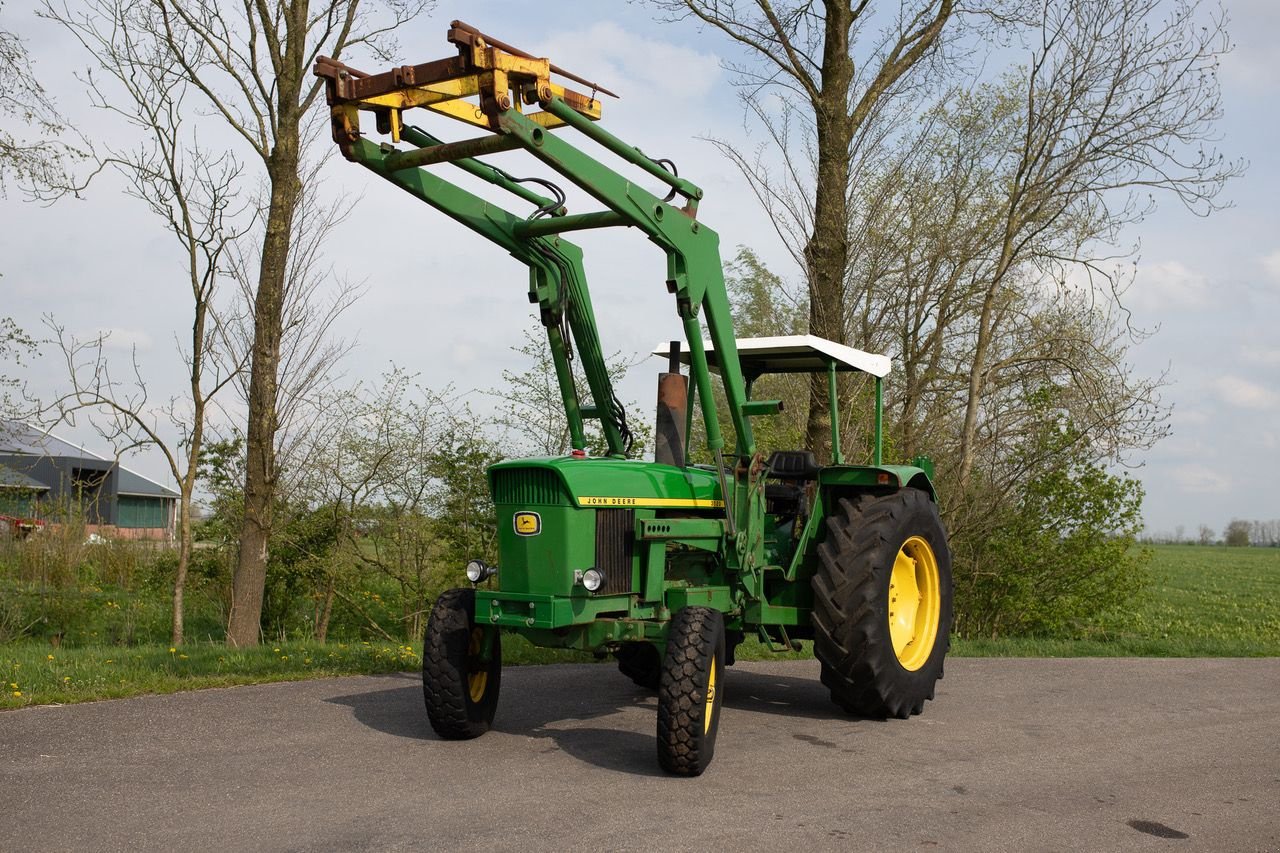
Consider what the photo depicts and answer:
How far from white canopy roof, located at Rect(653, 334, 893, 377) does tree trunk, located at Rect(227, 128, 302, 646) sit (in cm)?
477

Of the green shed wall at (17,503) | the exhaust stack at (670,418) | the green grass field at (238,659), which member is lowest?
the green grass field at (238,659)

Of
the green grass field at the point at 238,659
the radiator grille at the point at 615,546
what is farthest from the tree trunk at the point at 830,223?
the radiator grille at the point at 615,546

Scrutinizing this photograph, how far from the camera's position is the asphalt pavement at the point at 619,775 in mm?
4797

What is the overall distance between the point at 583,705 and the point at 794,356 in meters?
2.82

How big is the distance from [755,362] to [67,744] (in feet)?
16.4

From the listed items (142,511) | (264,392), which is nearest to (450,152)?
(264,392)

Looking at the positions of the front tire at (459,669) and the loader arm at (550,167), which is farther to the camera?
the front tire at (459,669)

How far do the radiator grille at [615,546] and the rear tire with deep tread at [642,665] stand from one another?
152 centimetres

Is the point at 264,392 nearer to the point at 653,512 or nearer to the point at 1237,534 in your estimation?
the point at 653,512

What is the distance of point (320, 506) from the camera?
505 inches

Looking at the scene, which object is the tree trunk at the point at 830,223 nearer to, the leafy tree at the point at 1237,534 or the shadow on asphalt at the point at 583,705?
the shadow on asphalt at the point at 583,705

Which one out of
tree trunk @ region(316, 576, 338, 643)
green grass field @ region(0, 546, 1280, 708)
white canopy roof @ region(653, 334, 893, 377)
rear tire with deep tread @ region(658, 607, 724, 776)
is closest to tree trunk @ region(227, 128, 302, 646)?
green grass field @ region(0, 546, 1280, 708)

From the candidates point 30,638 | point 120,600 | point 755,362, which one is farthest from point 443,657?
Result: point 120,600

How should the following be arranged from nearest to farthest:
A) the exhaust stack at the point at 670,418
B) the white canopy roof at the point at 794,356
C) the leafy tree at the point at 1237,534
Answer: the exhaust stack at the point at 670,418
the white canopy roof at the point at 794,356
the leafy tree at the point at 1237,534
